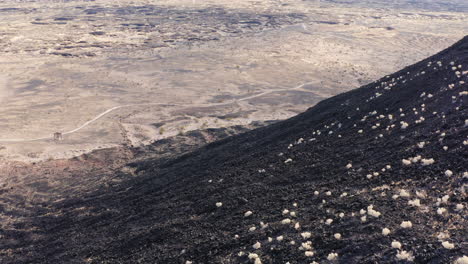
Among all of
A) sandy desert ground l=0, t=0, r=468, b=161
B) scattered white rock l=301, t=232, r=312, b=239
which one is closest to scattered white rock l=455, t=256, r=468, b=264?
scattered white rock l=301, t=232, r=312, b=239

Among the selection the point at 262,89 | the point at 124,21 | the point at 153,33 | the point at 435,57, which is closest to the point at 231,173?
the point at 435,57

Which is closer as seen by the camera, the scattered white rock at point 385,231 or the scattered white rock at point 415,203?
the scattered white rock at point 385,231

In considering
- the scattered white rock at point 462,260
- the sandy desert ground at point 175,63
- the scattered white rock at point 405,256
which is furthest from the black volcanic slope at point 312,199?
the sandy desert ground at point 175,63

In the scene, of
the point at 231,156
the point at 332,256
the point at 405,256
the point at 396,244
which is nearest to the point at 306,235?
the point at 332,256

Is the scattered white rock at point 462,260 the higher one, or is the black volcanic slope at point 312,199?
the scattered white rock at point 462,260

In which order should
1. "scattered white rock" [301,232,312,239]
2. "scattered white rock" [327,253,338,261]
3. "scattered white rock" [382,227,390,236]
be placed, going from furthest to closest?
"scattered white rock" [301,232,312,239] < "scattered white rock" [382,227,390,236] < "scattered white rock" [327,253,338,261]

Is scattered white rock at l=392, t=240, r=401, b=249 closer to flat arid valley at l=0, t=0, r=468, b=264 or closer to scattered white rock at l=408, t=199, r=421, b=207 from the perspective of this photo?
flat arid valley at l=0, t=0, r=468, b=264

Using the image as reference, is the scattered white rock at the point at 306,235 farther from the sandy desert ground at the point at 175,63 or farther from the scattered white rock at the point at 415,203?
the sandy desert ground at the point at 175,63
